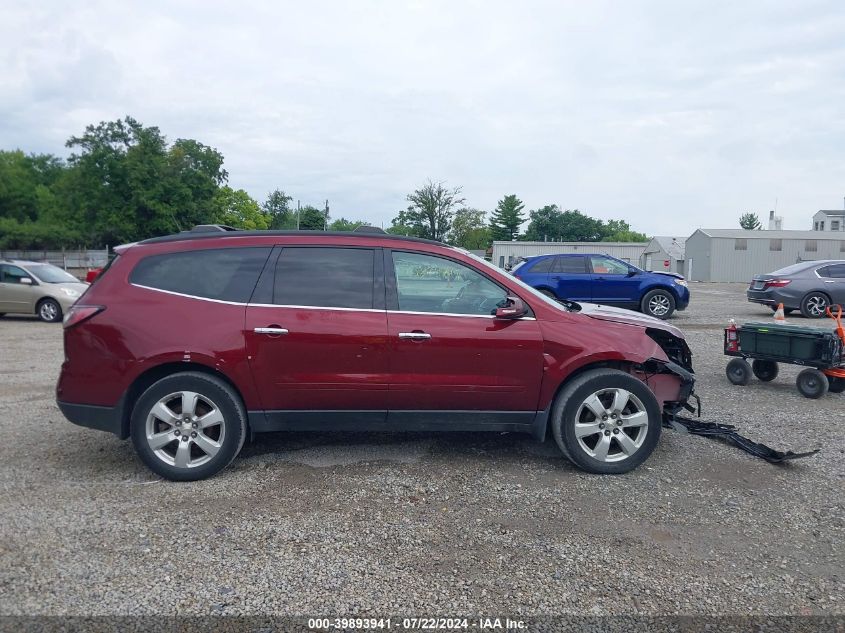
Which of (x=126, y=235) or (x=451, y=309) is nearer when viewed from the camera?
(x=451, y=309)

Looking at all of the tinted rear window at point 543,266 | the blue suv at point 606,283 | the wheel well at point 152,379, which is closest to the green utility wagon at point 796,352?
the wheel well at point 152,379

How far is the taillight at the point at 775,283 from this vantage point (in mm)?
14735

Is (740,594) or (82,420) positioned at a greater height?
(82,420)

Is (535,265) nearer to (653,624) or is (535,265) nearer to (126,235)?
(653,624)

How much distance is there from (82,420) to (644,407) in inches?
158

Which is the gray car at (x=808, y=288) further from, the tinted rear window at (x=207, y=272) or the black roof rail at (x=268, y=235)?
the tinted rear window at (x=207, y=272)

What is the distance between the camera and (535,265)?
14.3 meters

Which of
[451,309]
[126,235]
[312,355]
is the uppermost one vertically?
[126,235]

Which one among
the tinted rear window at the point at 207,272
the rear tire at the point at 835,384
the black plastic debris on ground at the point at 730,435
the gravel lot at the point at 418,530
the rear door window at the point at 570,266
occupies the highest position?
the rear door window at the point at 570,266

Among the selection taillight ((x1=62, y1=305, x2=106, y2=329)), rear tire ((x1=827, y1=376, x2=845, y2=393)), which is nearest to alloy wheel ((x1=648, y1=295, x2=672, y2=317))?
rear tire ((x1=827, y1=376, x2=845, y2=393))

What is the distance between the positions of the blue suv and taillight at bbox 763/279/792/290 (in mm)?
2399

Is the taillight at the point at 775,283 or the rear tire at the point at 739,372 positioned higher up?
the taillight at the point at 775,283

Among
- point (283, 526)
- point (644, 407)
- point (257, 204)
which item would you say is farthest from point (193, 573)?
point (257, 204)

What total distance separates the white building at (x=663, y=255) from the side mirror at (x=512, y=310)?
132 feet
